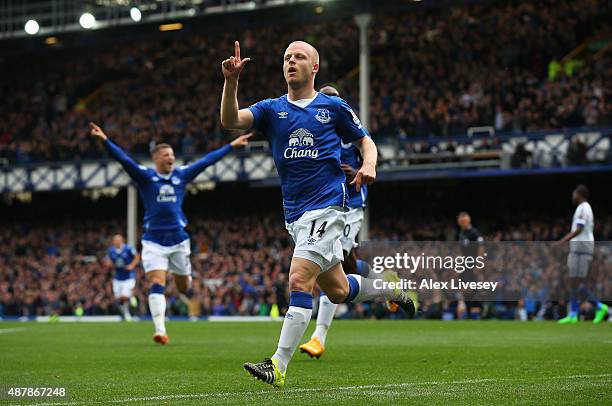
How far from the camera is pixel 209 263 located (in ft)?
115

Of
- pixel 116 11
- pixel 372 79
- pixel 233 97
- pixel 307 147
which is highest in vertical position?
pixel 116 11

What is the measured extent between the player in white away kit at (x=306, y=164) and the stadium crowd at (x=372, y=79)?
22.7m

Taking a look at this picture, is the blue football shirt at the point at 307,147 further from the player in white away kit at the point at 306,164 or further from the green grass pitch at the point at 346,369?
the green grass pitch at the point at 346,369

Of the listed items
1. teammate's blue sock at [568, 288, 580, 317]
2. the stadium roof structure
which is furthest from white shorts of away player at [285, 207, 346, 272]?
the stadium roof structure

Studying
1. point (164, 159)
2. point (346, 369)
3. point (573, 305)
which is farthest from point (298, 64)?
point (573, 305)

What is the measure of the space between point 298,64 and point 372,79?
29.2 metres

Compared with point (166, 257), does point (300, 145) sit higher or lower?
higher

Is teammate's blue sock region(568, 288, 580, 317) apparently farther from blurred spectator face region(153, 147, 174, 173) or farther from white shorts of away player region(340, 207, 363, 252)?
white shorts of away player region(340, 207, 363, 252)

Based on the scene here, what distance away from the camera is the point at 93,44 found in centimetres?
4150

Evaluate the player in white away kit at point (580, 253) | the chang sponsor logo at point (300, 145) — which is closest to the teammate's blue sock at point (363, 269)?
the chang sponsor logo at point (300, 145)

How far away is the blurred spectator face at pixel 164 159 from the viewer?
1367 centimetres

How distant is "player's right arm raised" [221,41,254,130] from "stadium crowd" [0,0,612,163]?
2314cm

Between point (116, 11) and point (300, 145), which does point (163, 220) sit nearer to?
point (300, 145)

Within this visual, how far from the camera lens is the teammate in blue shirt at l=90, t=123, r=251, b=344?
45.1 feet
